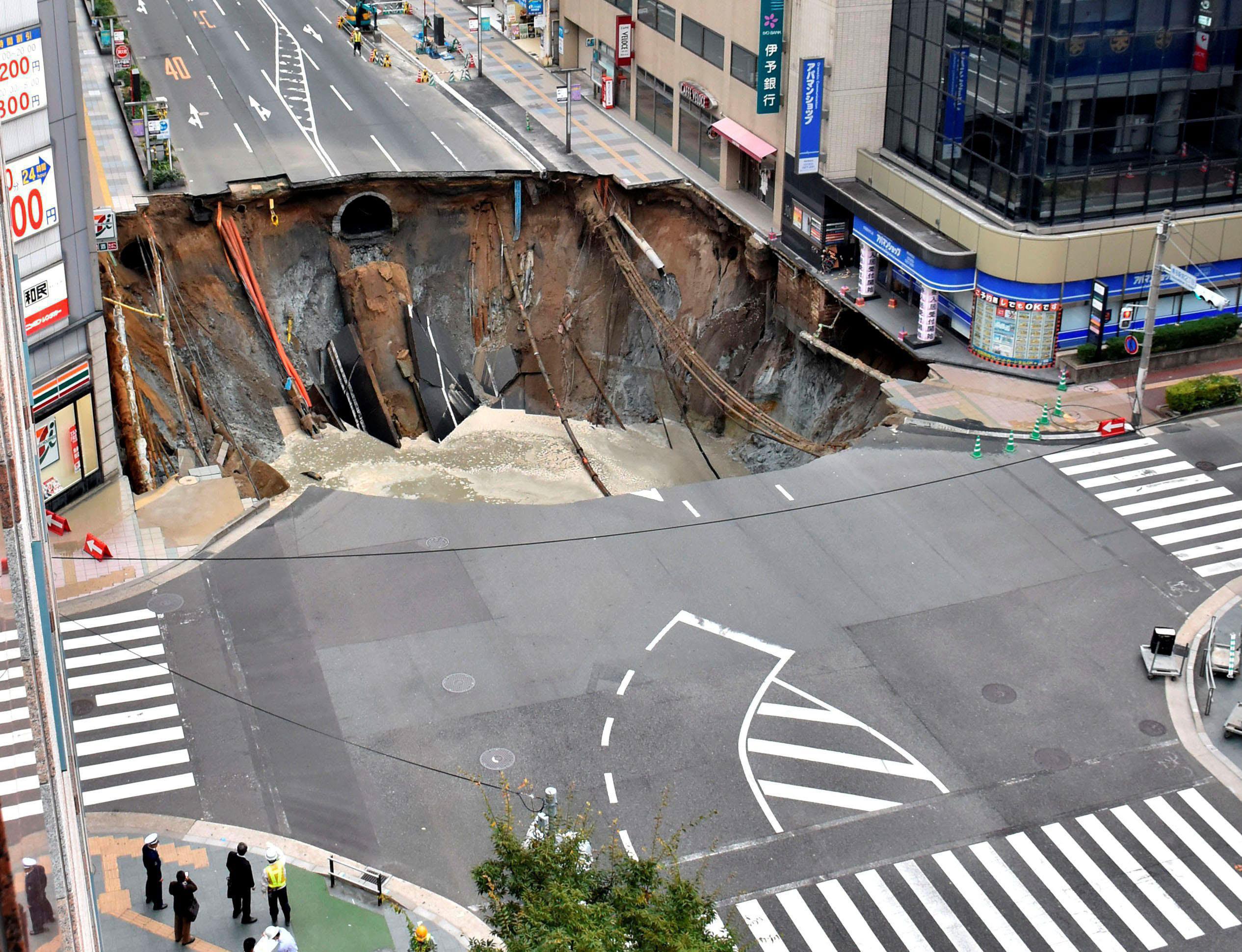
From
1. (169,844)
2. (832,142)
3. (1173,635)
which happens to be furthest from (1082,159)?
(169,844)

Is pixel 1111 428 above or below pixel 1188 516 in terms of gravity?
above

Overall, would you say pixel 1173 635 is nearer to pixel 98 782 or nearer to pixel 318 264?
pixel 98 782

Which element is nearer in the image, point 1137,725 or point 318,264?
point 1137,725

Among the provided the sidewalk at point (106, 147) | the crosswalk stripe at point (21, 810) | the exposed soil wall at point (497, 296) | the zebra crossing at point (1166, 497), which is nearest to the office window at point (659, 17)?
the exposed soil wall at point (497, 296)

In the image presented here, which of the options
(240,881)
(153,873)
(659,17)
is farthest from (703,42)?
(153,873)

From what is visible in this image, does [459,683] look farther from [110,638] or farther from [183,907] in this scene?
[183,907]

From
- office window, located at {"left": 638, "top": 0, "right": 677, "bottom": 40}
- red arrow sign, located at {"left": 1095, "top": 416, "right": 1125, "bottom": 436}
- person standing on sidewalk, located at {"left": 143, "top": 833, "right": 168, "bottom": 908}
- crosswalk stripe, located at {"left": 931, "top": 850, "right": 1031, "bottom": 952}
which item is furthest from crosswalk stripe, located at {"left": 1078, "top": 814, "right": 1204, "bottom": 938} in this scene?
office window, located at {"left": 638, "top": 0, "right": 677, "bottom": 40}

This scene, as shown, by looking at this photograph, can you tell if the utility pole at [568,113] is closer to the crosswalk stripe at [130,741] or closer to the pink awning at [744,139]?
the pink awning at [744,139]
